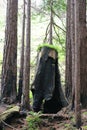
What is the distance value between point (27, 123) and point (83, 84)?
8.47ft

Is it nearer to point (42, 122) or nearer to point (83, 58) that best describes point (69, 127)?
point (42, 122)

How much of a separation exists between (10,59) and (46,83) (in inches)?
102

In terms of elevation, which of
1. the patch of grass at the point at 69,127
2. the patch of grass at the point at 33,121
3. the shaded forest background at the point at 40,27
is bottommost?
the patch of grass at the point at 69,127

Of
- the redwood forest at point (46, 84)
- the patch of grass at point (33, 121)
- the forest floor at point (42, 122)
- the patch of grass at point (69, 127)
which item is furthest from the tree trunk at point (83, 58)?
the patch of grass at point (33, 121)

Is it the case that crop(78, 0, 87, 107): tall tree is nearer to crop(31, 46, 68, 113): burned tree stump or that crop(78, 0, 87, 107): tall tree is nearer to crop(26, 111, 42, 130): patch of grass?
crop(31, 46, 68, 113): burned tree stump

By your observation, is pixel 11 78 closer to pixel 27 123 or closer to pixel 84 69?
pixel 84 69

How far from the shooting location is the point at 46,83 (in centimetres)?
1059

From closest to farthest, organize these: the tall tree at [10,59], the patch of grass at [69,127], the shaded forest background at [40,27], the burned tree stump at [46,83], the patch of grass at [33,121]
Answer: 1. the patch of grass at [69,127]
2. the patch of grass at [33,121]
3. the burned tree stump at [46,83]
4. the tall tree at [10,59]
5. the shaded forest background at [40,27]

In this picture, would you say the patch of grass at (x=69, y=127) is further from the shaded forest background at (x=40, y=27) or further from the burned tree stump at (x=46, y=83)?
the shaded forest background at (x=40, y=27)

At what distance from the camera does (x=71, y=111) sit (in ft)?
29.5

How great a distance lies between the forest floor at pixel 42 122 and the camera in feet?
24.4

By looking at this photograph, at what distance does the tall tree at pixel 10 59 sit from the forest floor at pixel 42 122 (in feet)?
12.6

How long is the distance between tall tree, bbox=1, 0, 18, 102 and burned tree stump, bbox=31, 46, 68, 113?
1.92 meters

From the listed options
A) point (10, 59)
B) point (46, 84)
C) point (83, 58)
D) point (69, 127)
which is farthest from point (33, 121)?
point (10, 59)
